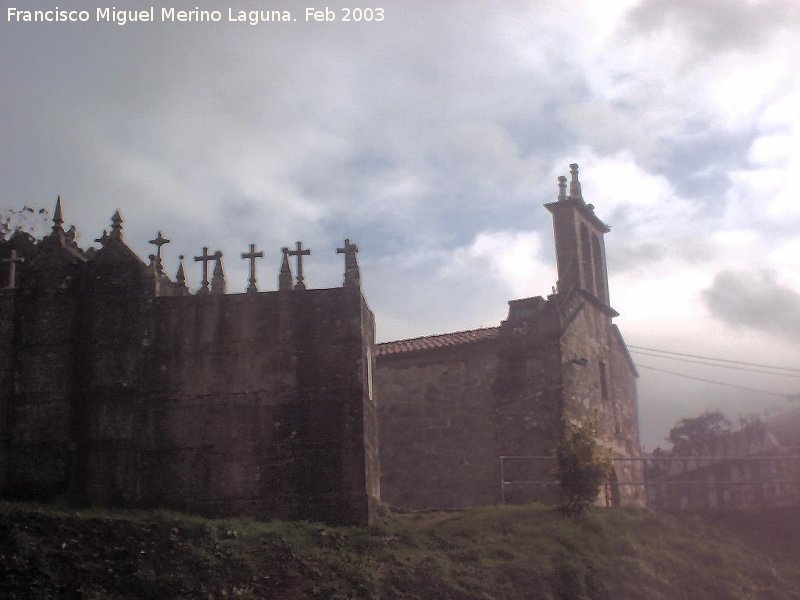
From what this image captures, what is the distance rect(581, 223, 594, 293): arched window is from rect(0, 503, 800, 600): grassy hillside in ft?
33.5

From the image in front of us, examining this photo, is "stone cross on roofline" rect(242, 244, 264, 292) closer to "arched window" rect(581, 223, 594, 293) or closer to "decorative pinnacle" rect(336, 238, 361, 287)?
"decorative pinnacle" rect(336, 238, 361, 287)

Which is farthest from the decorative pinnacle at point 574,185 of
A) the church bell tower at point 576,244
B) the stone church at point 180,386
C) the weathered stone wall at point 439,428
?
the stone church at point 180,386

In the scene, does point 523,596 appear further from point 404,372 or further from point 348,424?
point 404,372

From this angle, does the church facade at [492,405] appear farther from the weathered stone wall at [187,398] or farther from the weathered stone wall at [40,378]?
the weathered stone wall at [40,378]

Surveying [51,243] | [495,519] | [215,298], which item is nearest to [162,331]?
[215,298]

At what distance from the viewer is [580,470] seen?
21.6 meters

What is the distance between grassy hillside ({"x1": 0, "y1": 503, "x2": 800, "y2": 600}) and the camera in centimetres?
1573

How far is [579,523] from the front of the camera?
841 inches

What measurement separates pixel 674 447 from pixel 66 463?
3038cm

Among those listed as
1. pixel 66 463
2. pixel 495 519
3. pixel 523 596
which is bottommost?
pixel 523 596

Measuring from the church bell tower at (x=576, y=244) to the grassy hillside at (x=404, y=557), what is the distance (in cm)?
967

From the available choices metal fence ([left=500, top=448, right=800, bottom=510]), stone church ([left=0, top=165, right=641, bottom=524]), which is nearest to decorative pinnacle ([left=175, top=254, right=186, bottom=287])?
stone church ([left=0, top=165, right=641, bottom=524])

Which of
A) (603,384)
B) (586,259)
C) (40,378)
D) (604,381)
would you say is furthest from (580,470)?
(586,259)

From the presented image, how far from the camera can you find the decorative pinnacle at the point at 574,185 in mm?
32406
